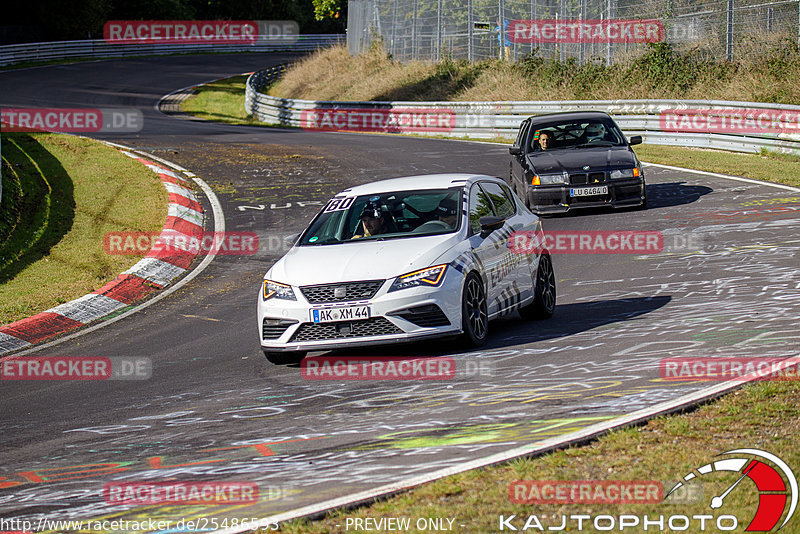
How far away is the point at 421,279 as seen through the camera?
8766 mm

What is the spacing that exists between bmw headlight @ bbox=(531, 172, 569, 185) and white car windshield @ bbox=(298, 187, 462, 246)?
23.9 feet

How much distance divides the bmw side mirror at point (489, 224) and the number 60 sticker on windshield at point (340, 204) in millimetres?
1387

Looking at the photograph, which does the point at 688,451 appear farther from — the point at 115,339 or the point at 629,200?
the point at 629,200

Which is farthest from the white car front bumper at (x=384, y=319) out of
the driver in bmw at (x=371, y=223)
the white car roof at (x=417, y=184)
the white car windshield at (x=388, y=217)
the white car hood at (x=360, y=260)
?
the white car roof at (x=417, y=184)

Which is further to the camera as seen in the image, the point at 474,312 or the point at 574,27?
the point at 574,27

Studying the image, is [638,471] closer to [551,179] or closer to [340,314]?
[340,314]

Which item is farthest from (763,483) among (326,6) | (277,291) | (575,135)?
(326,6)

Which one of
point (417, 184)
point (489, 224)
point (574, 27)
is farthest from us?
point (574, 27)

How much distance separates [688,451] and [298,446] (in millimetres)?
2326

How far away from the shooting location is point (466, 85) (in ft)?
139

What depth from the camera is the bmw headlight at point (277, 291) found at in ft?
29.6

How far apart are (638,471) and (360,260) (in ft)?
14.1

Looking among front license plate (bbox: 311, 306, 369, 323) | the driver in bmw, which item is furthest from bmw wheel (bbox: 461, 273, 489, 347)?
the driver in bmw

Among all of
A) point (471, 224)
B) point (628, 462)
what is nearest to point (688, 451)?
point (628, 462)
